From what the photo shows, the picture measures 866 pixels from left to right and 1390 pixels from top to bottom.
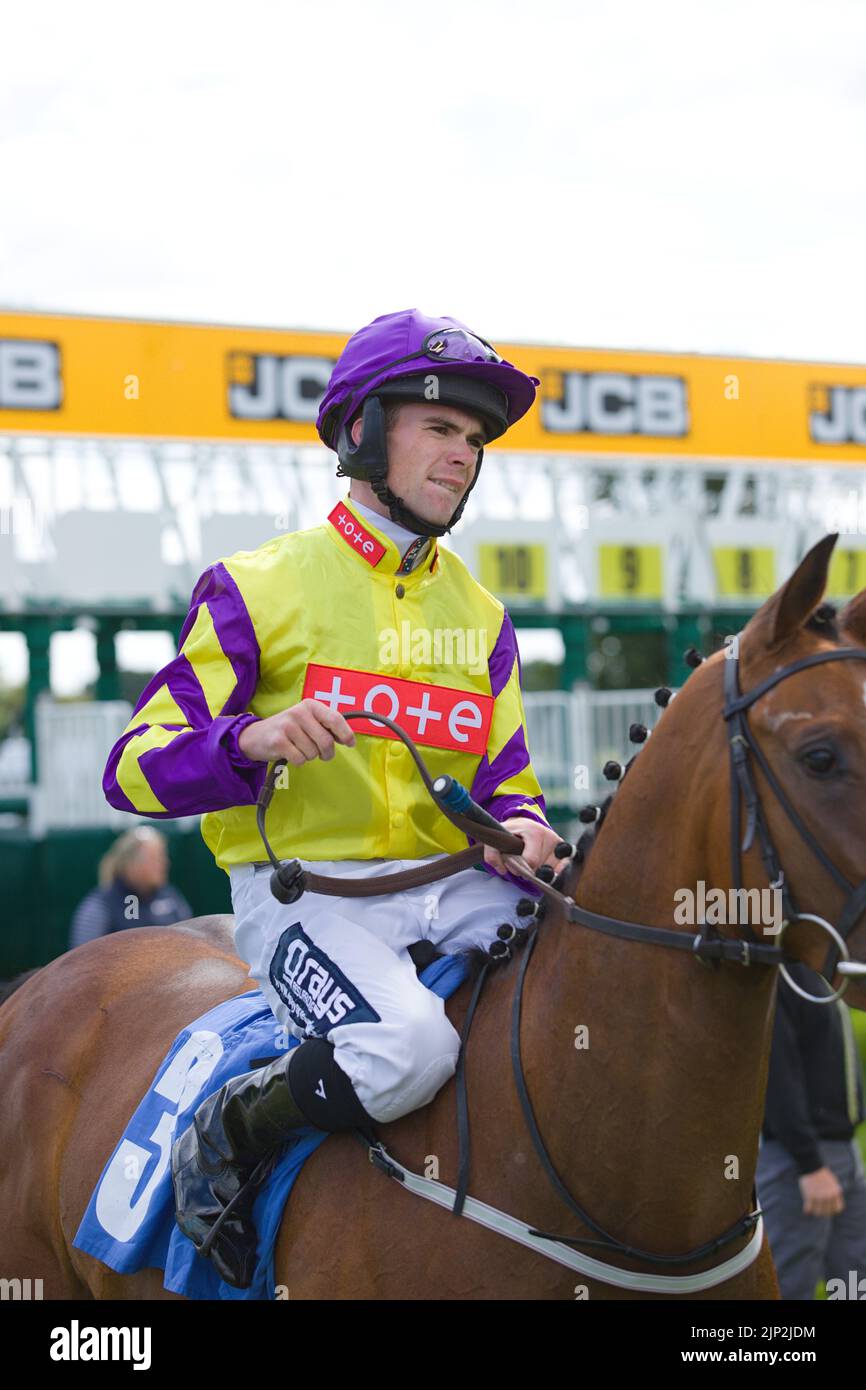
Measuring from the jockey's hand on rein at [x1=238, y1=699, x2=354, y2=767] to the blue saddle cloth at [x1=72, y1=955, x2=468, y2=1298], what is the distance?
566mm

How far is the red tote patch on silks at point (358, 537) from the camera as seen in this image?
9.27 feet

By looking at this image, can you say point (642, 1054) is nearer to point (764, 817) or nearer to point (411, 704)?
point (764, 817)

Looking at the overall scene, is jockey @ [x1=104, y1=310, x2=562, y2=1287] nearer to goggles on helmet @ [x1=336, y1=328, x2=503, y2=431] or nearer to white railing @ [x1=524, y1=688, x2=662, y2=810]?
goggles on helmet @ [x1=336, y1=328, x2=503, y2=431]

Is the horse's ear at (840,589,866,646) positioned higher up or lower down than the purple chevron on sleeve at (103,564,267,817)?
higher up

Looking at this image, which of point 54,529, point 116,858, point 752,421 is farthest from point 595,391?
point 116,858

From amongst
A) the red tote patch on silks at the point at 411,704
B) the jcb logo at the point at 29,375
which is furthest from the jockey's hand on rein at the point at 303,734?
the jcb logo at the point at 29,375

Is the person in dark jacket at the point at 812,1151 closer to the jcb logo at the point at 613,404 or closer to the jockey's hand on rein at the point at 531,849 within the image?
the jockey's hand on rein at the point at 531,849

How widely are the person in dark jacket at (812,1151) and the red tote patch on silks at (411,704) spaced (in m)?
2.14

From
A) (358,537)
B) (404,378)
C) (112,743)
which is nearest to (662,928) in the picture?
(358,537)

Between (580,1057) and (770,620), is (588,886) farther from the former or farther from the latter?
(770,620)

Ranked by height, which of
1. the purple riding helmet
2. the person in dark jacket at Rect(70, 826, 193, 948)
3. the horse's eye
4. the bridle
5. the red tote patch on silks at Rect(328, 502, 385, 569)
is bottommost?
the person in dark jacket at Rect(70, 826, 193, 948)

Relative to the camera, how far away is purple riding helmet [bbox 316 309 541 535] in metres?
2.77

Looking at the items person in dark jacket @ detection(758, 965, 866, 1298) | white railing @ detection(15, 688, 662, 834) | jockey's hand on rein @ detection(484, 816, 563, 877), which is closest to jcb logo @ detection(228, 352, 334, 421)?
white railing @ detection(15, 688, 662, 834)

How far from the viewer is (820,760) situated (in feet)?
6.79
